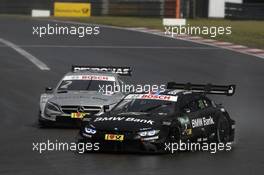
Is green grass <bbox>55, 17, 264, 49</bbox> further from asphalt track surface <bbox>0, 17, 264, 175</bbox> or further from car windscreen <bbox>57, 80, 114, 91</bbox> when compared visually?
car windscreen <bbox>57, 80, 114, 91</bbox>

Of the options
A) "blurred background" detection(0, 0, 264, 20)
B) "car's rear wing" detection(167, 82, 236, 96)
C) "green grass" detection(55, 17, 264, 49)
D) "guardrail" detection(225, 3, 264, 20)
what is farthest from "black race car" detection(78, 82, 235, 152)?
"guardrail" detection(225, 3, 264, 20)

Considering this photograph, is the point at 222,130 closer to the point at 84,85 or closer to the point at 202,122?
the point at 202,122

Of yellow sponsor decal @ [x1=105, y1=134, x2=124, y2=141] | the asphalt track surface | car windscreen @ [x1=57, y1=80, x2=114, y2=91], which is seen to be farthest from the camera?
car windscreen @ [x1=57, y1=80, x2=114, y2=91]

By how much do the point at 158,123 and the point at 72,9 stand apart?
3813cm

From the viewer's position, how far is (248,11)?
49281 mm

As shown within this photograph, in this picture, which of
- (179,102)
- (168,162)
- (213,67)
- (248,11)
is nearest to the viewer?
(168,162)

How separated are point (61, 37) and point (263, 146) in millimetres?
24297

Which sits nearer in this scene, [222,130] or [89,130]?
[89,130]

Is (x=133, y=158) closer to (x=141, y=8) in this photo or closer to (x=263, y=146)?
(x=263, y=146)

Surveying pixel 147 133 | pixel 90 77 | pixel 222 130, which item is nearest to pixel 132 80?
pixel 90 77

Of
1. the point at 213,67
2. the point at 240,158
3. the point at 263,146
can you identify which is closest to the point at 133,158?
the point at 240,158

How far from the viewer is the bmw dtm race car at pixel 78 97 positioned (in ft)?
63.8

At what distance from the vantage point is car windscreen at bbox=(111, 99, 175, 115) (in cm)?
1631

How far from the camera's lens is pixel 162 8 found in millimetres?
50125
